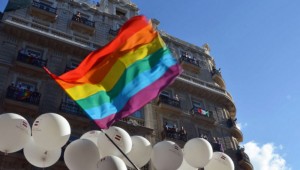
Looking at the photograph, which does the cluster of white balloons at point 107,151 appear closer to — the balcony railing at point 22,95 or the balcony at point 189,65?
the balcony railing at point 22,95

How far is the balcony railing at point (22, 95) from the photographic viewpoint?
55.8 feet

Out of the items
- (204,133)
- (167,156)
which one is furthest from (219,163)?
(204,133)

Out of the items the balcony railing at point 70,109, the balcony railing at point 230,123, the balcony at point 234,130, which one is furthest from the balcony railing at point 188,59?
the balcony railing at point 70,109

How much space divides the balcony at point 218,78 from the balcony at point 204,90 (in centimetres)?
183

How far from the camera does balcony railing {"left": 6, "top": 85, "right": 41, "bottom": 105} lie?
670 inches

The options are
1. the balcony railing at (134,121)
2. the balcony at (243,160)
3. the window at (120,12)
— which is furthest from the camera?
the window at (120,12)

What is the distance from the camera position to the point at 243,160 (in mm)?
21750

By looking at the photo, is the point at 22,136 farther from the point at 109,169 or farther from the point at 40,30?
the point at 40,30

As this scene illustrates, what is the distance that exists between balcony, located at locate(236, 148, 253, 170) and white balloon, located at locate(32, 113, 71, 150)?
15227 millimetres

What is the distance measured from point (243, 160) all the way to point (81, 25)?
13.5 meters

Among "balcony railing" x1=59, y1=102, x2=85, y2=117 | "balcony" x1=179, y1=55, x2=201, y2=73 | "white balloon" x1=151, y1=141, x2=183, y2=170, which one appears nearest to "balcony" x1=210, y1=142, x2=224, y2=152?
"balcony" x1=179, y1=55, x2=201, y2=73

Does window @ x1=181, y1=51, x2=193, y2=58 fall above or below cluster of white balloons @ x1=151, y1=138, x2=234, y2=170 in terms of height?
above

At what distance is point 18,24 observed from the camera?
68.4 ft

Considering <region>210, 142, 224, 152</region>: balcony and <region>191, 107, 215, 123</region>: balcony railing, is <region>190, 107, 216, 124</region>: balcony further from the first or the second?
<region>210, 142, 224, 152</region>: balcony
